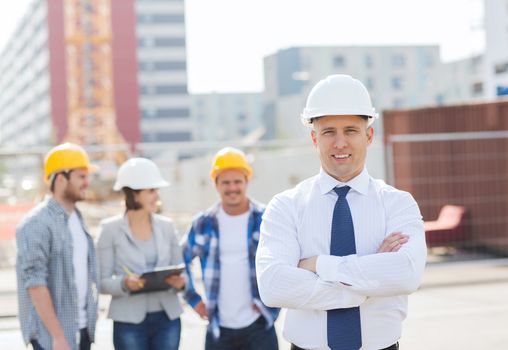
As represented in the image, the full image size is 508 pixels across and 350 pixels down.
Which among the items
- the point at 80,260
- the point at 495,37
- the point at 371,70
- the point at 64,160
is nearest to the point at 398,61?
the point at 371,70

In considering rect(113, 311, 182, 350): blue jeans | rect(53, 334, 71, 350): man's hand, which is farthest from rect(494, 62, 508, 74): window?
rect(53, 334, 71, 350): man's hand

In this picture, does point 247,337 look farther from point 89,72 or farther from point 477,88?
point 477,88

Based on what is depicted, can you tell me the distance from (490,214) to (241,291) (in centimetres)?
943

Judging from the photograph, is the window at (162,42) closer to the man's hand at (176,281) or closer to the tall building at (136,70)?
the tall building at (136,70)

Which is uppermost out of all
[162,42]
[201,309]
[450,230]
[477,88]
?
[162,42]

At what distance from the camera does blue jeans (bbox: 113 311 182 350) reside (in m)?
4.41

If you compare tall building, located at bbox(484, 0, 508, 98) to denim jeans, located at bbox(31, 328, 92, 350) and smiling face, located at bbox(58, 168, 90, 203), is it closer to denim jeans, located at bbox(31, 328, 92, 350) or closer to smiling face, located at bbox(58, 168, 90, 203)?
smiling face, located at bbox(58, 168, 90, 203)

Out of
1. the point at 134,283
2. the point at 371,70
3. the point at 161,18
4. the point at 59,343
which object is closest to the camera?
the point at 59,343

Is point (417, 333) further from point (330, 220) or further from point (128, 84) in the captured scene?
point (128, 84)

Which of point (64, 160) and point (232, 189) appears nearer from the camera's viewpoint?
point (64, 160)

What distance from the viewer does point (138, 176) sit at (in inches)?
182

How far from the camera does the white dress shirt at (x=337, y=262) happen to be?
268 centimetres

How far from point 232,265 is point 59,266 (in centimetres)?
102

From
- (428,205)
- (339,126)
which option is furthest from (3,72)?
(339,126)
